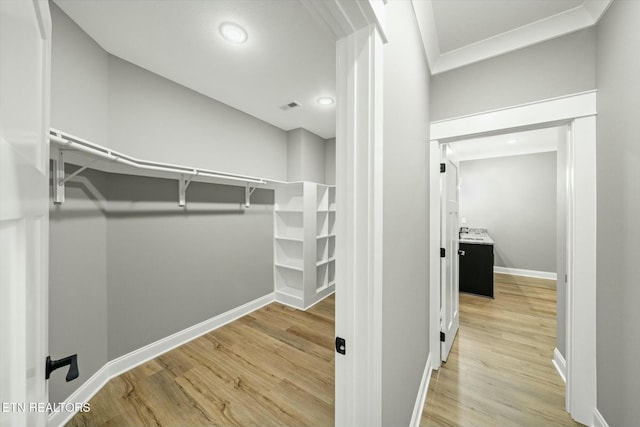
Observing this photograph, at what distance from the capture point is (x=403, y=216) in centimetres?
118

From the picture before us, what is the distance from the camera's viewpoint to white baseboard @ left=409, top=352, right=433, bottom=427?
1429 millimetres

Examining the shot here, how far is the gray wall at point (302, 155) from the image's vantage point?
11.3 feet

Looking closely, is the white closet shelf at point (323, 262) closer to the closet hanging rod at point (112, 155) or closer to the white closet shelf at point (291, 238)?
the white closet shelf at point (291, 238)

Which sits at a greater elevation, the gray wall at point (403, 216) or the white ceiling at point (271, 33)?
the white ceiling at point (271, 33)

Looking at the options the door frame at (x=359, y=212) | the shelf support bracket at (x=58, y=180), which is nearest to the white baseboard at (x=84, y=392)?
the shelf support bracket at (x=58, y=180)

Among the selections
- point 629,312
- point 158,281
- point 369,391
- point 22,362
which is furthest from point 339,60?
point 158,281

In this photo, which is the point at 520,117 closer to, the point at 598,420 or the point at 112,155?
the point at 598,420

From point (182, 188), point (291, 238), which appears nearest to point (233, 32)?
point (182, 188)

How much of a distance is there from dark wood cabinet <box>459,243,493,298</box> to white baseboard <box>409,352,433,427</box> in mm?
2315

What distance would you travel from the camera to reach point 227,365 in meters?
2.01

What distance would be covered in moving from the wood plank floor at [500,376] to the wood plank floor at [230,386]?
83 centimetres

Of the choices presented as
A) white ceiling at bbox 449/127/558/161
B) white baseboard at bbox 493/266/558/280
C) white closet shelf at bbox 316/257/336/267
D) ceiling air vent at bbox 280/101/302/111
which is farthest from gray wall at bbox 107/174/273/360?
white baseboard at bbox 493/266/558/280

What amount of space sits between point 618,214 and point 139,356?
341cm

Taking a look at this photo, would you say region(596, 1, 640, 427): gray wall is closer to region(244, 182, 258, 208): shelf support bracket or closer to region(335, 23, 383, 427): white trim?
region(335, 23, 383, 427): white trim
